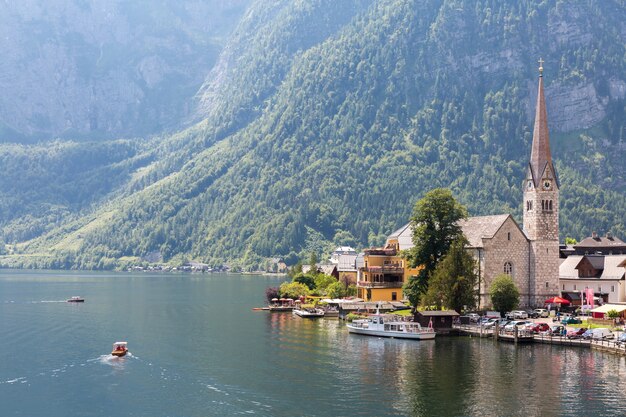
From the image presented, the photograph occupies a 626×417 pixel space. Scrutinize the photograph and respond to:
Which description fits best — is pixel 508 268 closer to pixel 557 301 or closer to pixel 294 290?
pixel 557 301

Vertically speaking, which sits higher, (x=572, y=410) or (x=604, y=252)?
(x=604, y=252)

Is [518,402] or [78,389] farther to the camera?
[78,389]

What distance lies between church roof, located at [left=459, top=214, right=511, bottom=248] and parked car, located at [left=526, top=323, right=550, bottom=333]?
21.9 meters

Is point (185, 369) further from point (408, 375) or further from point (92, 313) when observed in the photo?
point (92, 313)

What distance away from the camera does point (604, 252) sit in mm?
179250

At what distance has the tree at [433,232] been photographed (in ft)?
422

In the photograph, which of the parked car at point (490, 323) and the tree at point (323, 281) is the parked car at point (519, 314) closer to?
the parked car at point (490, 323)

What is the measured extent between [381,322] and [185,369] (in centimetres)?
3437

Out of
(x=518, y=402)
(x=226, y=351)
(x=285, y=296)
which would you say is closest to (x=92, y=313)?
(x=285, y=296)

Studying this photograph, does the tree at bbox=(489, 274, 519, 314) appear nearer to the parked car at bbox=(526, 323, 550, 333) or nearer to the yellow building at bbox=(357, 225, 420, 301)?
the parked car at bbox=(526, 323, 550, 333)

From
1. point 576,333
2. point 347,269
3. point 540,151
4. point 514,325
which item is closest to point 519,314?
point 514,325

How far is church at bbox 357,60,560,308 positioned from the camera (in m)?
132

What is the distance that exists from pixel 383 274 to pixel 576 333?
46.1 metres

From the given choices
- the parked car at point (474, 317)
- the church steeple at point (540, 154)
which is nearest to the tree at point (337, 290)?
the parked car at point (474, 317)
